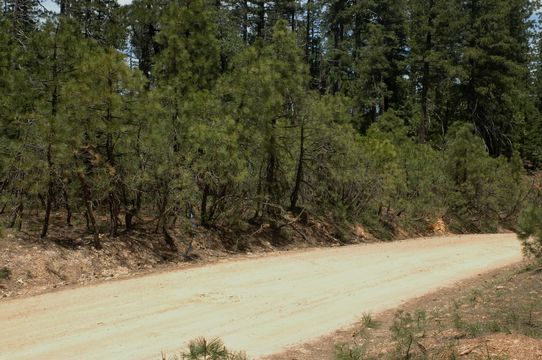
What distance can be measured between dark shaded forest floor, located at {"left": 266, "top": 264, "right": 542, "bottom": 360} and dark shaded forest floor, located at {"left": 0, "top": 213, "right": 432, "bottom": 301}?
5798 millimetres

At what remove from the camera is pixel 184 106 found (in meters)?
14.0

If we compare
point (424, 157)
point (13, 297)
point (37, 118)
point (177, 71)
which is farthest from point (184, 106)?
point (424, 157)

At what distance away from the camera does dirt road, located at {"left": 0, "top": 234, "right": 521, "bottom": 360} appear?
6906 millimetres

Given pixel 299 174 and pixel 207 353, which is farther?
pixel 299 174

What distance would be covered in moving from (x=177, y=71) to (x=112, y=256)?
656 cm

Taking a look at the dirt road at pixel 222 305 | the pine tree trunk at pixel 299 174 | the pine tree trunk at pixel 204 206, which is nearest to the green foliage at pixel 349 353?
the dirt road at pixel 222 305

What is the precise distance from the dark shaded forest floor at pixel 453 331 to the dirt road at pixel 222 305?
0.45 m

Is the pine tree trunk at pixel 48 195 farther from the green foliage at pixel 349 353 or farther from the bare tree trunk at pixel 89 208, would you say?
the green foliage at pixel 349 353

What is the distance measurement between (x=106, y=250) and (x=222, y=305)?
4421mm

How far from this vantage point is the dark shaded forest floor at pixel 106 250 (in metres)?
10.3

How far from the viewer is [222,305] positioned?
8922 mm

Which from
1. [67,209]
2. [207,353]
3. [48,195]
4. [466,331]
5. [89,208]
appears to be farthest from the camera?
[67,209]

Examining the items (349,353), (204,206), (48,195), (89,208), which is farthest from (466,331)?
(204,206)

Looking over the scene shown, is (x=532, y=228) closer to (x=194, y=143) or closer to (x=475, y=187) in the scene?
(x=194, y=143)
